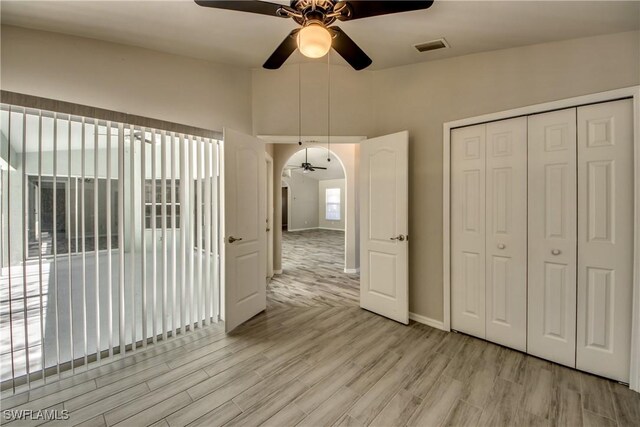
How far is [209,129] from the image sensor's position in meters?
2.96

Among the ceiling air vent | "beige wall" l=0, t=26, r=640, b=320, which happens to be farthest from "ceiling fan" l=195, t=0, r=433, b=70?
"beige wall" l=0, t=26, r=640, b=320

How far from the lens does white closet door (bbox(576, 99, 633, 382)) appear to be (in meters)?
2.06

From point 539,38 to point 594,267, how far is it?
1.93 meters

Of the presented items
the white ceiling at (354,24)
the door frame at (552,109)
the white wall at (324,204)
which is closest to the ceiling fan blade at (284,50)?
the white ceiling at (354,24)

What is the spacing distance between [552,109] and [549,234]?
1.05 metres

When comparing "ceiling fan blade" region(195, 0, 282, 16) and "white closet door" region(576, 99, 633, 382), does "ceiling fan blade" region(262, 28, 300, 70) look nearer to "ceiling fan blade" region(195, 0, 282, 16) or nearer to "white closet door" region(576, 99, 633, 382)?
"ceiling fan blade" region(195, 0, 282, 16)

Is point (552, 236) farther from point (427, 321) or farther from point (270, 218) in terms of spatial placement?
point (270, 218)

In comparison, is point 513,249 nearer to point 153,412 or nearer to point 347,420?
point 347,420

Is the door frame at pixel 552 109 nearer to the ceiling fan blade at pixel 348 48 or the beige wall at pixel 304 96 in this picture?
the beige wall at pixel 304 96

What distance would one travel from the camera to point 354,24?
7.59ft

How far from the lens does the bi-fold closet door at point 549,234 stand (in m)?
2.09

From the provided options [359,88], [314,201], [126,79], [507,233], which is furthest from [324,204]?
[126,79]

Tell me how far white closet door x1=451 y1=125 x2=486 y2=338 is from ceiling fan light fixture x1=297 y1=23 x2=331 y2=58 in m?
1.88

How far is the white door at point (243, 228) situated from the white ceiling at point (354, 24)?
2.89ft
